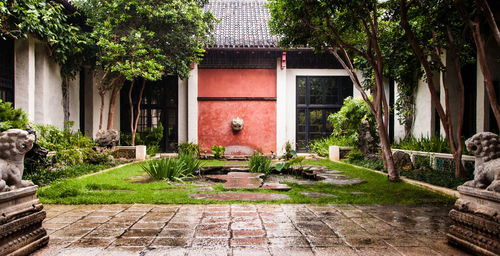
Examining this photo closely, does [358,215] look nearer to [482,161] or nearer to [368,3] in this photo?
[482,161]

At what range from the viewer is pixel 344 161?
9938 millimetres

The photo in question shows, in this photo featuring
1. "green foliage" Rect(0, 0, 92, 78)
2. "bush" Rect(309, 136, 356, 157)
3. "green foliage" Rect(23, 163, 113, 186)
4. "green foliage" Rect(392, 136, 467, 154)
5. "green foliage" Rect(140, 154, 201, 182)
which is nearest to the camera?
"green foliage" Rect(23, 163, 113, 186)

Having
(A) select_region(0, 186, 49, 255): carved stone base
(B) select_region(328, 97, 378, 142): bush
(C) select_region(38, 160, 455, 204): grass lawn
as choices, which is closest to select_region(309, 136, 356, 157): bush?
(B) select_region(328, 97, 378, 142): bush

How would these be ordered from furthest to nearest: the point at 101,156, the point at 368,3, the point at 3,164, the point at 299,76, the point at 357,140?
the point at 299,76 < the point at 357,140 < the point at 101,156 < the point at 368,3 < the point at 3,164

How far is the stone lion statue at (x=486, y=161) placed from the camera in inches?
88.7

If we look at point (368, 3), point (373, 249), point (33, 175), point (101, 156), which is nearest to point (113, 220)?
point (373, 249)

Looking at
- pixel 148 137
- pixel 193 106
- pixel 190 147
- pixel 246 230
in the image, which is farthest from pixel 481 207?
pixel 148 137

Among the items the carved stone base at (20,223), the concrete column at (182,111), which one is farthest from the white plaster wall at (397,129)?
the carved stone base at (20,223)

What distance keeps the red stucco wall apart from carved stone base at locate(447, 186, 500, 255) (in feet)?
33.5

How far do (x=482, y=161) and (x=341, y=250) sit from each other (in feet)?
4.45

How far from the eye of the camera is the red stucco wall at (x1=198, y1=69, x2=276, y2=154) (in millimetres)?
12547

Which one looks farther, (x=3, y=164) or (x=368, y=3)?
(x=368, y=3)

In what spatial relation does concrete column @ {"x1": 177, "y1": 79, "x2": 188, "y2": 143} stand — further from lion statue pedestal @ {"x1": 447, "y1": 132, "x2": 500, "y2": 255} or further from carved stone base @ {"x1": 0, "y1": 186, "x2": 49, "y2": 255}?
lion statue pedestal @ {"x1": 447, "y1": 132, "x2": 500, "y2": 255}

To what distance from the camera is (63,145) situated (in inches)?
296
